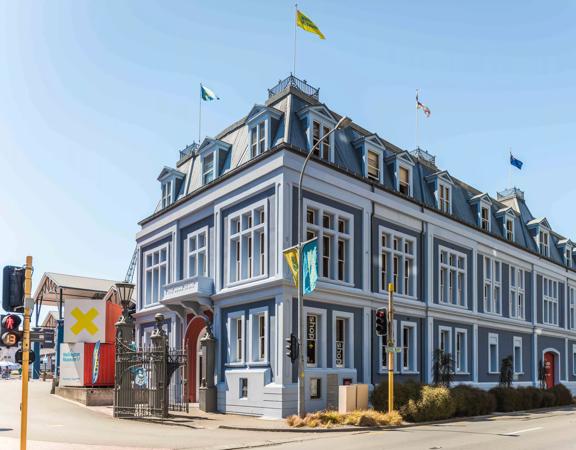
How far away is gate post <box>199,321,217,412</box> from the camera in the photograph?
28.0 m

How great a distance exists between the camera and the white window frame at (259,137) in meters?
28.5

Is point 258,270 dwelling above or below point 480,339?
above

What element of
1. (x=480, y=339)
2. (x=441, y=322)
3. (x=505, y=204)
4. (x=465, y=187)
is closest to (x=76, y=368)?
(x=441, y=322)

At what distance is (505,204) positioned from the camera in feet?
164

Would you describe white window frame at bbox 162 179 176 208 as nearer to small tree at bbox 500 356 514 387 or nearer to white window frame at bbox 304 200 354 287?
white window frame at bbox 304 200 354 287

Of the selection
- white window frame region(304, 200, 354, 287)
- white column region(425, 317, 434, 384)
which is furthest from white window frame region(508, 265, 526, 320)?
white window frame region(304, 200, 354, 287)

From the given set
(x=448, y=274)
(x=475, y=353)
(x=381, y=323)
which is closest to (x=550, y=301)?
(x=475, y=353)

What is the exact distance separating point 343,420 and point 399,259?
1228 centimetres

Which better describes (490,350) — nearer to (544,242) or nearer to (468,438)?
(544,242)

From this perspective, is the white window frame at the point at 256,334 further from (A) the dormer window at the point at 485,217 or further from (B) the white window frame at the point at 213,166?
(A) the dormer window at the point at 485,217

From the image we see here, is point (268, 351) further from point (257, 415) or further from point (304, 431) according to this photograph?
point (304, 431)

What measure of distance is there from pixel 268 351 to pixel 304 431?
539cm

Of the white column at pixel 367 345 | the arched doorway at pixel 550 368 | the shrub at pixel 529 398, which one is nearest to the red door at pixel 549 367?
the arched doorway at pixel 550 368

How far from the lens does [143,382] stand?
24828 millimetres
